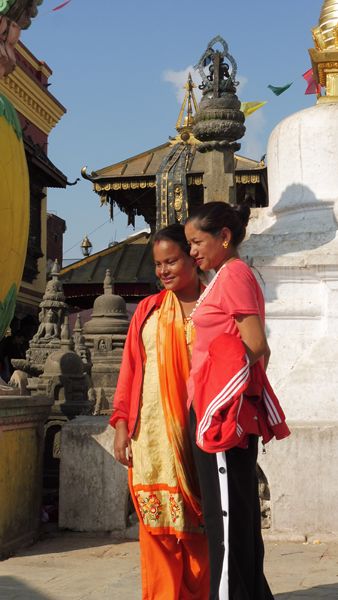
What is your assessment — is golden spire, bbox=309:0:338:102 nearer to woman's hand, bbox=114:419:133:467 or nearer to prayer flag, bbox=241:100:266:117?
woman's hand, bbox=114:419:133:467

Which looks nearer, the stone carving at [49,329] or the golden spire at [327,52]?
the golden spire at [327,52]

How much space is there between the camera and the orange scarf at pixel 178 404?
2768 millimetres

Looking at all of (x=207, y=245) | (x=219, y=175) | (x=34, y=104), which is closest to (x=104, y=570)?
(x=207, y=245)

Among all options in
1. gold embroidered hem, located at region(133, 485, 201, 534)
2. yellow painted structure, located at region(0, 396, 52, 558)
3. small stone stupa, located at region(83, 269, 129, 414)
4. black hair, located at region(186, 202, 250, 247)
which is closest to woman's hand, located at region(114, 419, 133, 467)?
gold embroidered hem, located at region(133, 485, 201, 534)

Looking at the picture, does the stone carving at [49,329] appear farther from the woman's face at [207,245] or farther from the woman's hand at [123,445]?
the woman's face at [207,245]

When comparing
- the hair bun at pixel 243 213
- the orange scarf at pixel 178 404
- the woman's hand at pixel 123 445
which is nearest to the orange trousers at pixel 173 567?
the orange scarf at pixel 178 404

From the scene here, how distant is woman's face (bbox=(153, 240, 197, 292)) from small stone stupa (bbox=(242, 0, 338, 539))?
137 cm

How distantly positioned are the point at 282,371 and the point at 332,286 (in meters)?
0.56

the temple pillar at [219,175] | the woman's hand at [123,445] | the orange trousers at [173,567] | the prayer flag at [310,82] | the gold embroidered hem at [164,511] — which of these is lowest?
the orange trousers at [173,567]

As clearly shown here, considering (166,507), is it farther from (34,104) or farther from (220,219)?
(34,104)

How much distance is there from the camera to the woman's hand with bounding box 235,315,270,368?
2381 millimetres

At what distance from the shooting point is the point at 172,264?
289cm

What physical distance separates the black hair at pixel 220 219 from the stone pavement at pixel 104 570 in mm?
1440

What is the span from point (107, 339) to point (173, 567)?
27.1 feet
